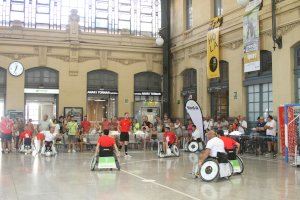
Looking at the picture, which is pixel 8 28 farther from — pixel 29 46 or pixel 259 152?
pixel 259 152

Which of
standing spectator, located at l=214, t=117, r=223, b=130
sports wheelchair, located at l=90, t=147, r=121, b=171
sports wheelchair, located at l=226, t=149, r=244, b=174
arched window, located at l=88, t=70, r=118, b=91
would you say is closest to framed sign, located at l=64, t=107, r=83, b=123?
arched window, located at l=88, t=70, r=118, b=91

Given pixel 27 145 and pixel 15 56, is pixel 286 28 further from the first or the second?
pixel 15 56

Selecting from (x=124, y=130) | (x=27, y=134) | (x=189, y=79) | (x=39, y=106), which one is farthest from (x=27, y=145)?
(x=189, y=79)

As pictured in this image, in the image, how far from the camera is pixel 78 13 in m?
25.9

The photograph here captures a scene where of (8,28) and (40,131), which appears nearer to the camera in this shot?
(40,131)

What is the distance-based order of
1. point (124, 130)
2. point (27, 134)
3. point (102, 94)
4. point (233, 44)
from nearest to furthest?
point (124, 130)
point (27, 134)
point (233, 44)
point (102, 94)

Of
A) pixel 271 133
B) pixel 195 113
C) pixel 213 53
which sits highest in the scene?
pixel 213 53

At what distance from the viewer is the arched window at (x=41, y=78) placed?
24719 millimetres

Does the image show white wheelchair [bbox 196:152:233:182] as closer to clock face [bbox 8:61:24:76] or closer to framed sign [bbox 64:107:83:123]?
framed sign [bbox 64:107:83:123]

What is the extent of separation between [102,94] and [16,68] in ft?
17.1

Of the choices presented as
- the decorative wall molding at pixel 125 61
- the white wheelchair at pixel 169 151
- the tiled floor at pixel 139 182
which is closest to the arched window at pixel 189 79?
the decorative wall molding at pixel 125 61

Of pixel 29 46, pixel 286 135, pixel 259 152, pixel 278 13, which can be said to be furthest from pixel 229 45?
pixel 29 46

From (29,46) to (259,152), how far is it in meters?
14.3

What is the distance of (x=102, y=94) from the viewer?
2625 centimetres
